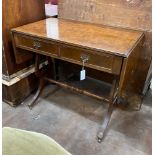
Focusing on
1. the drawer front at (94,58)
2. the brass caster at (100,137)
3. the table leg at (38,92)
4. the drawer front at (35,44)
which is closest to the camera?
the drawer front at (94,58)

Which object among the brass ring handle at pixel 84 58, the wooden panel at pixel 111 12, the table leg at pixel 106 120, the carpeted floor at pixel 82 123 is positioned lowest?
the carpeted floor at pixel 82 123

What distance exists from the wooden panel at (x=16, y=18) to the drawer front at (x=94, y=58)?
1.91 feet

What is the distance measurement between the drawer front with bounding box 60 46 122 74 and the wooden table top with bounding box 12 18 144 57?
5 centimetres

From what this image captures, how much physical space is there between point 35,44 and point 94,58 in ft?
1.76

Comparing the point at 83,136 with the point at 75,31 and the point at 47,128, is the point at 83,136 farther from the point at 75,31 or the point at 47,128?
the point at 75,31

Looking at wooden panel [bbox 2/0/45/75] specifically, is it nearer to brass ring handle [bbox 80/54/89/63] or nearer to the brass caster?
brass ring handle [bbox 80/54/89/63]

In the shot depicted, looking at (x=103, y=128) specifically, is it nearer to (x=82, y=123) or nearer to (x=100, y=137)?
(x=100, y=137)

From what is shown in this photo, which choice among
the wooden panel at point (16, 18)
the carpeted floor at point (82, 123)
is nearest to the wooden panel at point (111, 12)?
the wooden panel at point (16, 18)

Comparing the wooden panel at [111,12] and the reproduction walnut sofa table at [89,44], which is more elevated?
the wooden panel at [111,12]

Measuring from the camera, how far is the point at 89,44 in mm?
1361

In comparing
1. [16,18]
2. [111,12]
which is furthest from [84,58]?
[16,18]

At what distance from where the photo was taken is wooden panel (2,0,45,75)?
5.48 ft

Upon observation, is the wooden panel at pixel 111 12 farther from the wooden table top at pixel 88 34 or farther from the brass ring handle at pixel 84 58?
the brass ring handle at pixel 84 58

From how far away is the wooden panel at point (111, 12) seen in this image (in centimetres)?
162
